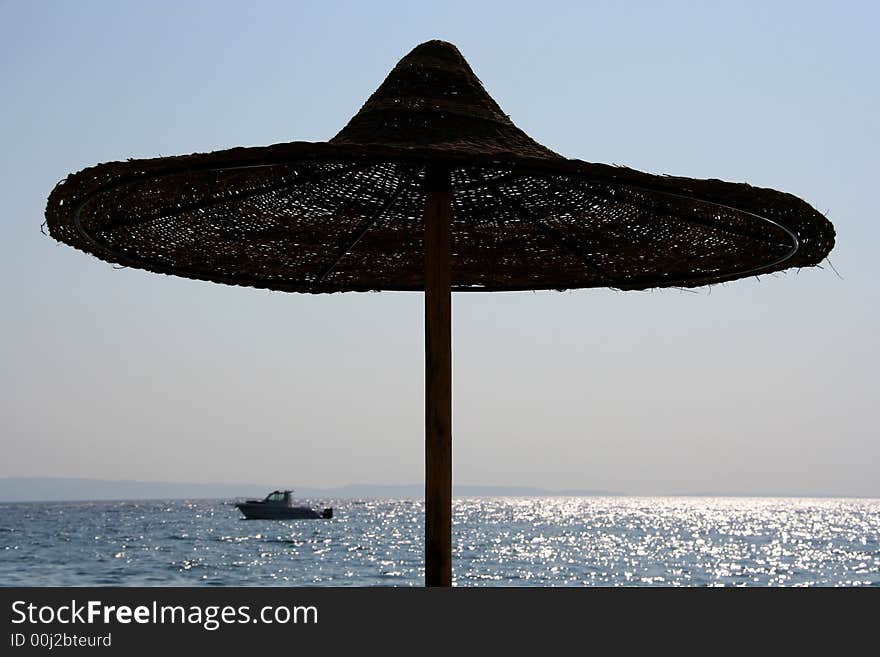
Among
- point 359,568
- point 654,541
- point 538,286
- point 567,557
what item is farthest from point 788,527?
point 538,286

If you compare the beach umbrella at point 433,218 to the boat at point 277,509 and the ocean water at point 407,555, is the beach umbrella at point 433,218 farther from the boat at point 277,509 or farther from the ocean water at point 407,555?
the boat at point 277,509

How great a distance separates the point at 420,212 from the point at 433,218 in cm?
139

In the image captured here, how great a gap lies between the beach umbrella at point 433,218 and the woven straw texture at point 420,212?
0.05 feet

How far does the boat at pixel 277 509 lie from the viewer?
83688mm

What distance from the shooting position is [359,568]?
5766cm

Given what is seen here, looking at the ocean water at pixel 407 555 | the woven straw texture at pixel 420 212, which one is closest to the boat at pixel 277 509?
the ocean water at pixel 407 555

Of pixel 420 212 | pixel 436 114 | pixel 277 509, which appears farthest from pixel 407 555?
pixel 436 114

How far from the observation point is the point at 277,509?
8538 centimetres

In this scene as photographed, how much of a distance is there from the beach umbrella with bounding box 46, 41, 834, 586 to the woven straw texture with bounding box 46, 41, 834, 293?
1 centimetres

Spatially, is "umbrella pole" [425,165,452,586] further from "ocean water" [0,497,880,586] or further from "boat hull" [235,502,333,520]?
"boat hull" [235,502,333,520]

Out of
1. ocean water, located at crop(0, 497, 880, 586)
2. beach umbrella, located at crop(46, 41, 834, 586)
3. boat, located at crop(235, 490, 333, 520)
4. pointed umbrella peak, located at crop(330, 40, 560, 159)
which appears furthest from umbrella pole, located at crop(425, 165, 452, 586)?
boat, located at crop(235, 490, 333, 520)
